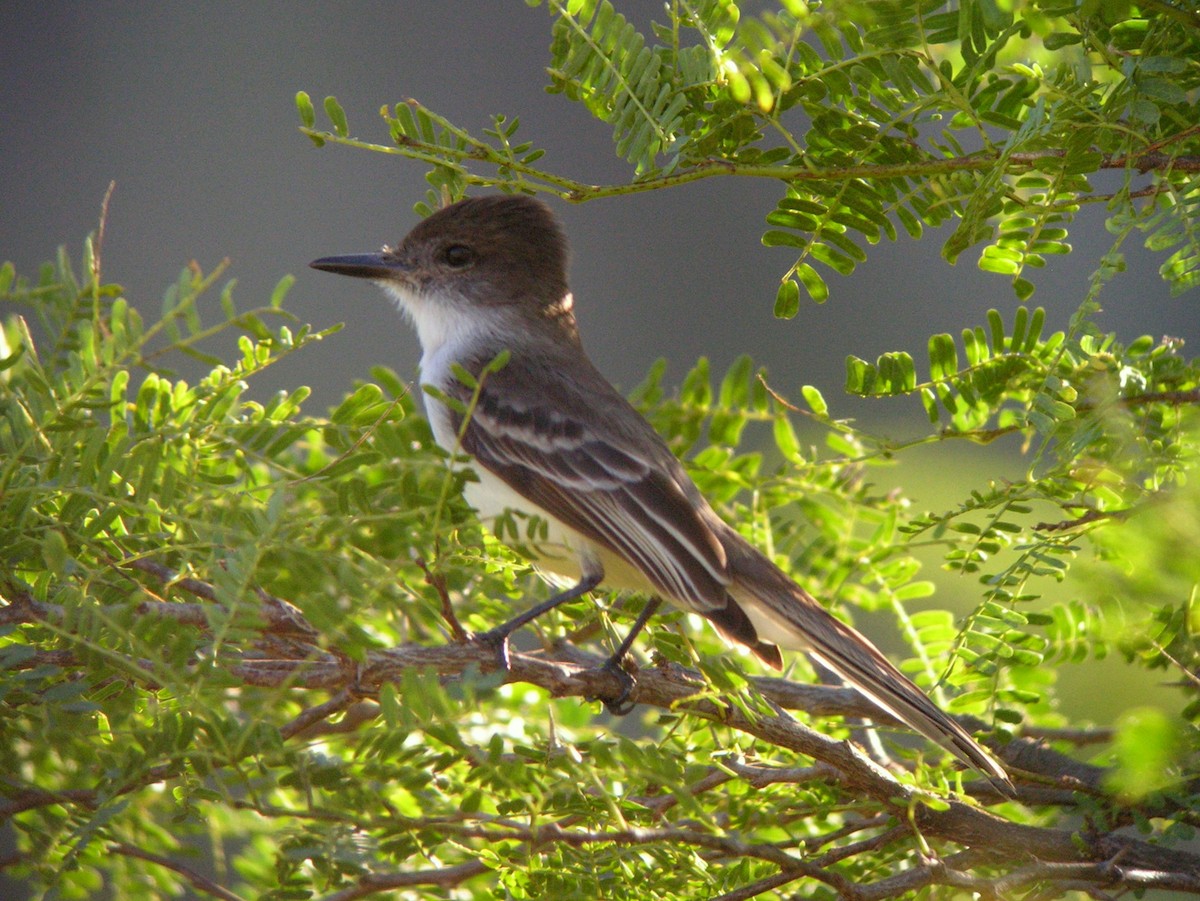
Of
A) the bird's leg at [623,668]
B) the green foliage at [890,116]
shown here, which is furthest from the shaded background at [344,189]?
the green foliage at [890,116]

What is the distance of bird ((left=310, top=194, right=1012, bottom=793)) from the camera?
2.28 m

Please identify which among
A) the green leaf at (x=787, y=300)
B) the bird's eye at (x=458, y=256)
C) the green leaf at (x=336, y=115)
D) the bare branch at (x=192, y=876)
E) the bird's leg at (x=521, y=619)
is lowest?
the bare branch at (x=192, y=876)

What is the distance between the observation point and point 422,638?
2264mm

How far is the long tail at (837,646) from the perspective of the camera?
6.23 ft

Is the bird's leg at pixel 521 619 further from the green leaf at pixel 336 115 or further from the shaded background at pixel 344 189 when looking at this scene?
the shaded background at pixel 344 189

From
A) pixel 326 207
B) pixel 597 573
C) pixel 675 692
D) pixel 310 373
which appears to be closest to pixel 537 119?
pixel 326 207

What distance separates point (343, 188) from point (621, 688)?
531 cm

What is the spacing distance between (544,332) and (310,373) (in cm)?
288

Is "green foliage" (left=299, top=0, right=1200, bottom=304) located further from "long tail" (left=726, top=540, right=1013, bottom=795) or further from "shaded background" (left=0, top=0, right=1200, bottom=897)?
"shaded background" (left=0, top=0, right=1200, bottom=897)

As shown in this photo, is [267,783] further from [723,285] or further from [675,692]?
[723,285]

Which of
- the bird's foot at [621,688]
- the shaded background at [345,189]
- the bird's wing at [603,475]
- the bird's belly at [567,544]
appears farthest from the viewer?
the shaded background at [345,189]

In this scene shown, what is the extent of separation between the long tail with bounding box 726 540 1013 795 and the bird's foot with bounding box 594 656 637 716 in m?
0.32

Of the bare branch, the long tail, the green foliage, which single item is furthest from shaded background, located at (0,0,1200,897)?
the bare branch

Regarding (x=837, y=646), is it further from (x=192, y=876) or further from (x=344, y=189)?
(x=344, y=189)
